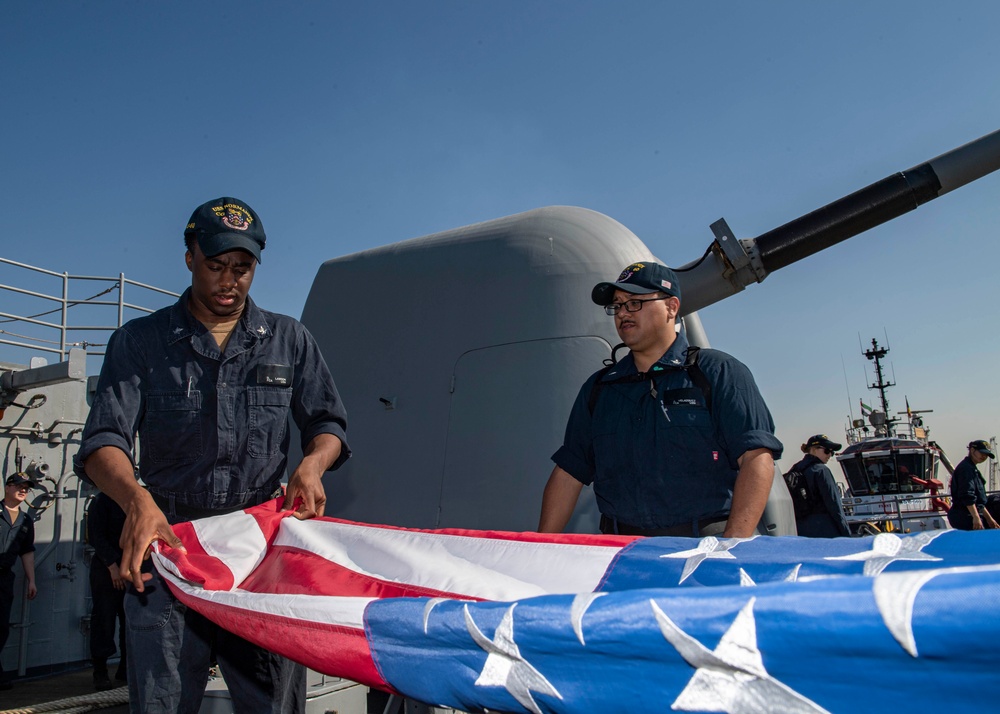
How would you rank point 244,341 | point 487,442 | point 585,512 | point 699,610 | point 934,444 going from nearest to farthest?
point 699,610
point 244,341
point 585,512
point 487,442
point 934,444

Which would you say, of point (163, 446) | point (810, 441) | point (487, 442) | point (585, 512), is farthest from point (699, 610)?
point (810, 441)

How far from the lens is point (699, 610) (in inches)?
40.3

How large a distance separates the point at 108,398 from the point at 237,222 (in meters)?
0.58

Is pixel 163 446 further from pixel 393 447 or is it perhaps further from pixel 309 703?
pixel 393 447

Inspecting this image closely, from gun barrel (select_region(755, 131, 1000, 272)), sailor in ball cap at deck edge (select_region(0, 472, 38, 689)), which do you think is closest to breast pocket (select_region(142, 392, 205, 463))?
gun barrel (select_region(755, 131, 1000, 272))

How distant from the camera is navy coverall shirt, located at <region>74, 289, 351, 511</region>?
2.06 meters

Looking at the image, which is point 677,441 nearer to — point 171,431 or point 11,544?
point 171,431

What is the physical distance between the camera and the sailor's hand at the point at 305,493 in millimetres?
2072

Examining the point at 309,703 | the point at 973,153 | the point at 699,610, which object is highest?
the point at 973,153

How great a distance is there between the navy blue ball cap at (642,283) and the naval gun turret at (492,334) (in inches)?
43.3

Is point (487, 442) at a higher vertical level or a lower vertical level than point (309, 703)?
higher

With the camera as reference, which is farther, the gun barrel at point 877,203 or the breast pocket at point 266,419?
the gun barrel at point 877,203

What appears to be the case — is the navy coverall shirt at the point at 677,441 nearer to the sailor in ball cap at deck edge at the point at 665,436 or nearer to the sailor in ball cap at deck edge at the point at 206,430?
the sailor in ball cap at deck edge at the point at 665,436

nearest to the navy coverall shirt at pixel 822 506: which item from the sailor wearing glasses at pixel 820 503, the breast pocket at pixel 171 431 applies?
the sailor wearing glasses at pixel 820 503
